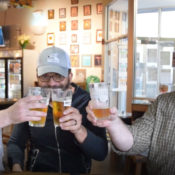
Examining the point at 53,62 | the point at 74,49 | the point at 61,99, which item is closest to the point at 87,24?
the point at 74,49

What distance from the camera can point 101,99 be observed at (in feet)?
3.47

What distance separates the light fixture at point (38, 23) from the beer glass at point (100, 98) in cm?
663

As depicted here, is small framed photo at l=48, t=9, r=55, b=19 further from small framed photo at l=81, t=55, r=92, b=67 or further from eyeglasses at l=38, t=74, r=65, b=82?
eyeglasses at l=38, t=74, r=65, b=82

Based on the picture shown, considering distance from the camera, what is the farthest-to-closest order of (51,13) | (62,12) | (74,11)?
(51,13) < (62,12) < (74,11)

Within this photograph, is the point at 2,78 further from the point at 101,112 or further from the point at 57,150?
the point at 101,112

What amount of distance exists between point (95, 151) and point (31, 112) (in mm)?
484

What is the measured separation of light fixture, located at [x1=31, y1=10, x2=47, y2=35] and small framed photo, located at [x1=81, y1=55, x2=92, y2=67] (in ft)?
5.51

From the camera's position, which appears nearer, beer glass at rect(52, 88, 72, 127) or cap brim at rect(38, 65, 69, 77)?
beer glass at rect(52, 88, 72, 127)

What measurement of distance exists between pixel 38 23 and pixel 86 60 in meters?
2.12

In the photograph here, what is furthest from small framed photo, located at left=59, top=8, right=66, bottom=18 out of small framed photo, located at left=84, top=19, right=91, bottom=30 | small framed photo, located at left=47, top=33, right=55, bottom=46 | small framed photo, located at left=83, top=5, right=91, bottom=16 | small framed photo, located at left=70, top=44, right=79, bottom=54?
small framed photo, located at left=70, top=44, right=79, bottom=54

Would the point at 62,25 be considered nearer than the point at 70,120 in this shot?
No

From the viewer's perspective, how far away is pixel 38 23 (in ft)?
24.4

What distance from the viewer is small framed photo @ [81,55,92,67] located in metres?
6.48

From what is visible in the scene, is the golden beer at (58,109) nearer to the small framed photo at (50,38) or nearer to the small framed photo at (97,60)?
the small framed photo at (97,60)
